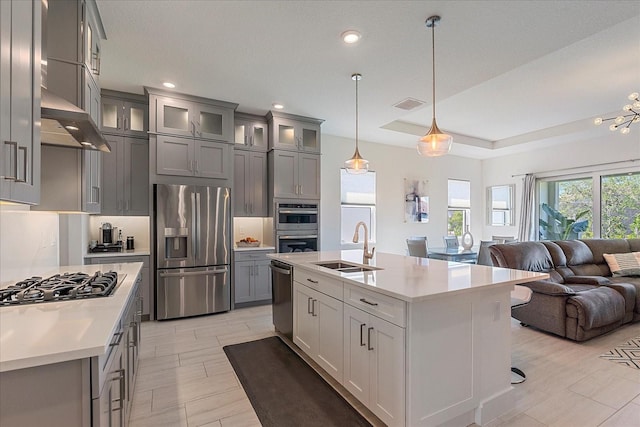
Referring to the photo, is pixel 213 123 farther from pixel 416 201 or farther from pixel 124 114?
pixel 416 201

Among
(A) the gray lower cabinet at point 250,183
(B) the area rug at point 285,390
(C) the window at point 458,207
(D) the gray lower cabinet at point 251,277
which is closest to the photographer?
(B) the area rug at point 285,390

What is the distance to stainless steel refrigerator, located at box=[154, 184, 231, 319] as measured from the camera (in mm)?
3941

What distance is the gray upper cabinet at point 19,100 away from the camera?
3.62 feet

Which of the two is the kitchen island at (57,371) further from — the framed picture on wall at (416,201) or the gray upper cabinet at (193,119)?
the framed picture on wall at (416,201)

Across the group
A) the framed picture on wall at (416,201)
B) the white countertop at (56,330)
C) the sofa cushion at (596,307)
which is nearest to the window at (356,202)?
the framed picture on wall at (416,201)

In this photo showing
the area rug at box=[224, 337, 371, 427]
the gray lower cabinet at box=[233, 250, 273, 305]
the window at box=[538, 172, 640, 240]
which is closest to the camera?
the area rug at box=[224, 337, 371, 427]

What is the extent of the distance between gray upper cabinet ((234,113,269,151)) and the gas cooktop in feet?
10.6

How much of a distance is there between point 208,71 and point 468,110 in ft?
13.4

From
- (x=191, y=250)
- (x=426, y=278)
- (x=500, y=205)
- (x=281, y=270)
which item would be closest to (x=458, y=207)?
(x=500, y=205)

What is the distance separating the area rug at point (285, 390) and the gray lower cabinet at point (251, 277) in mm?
1391

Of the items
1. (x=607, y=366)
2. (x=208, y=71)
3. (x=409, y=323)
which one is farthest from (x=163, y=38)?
(x=607, y=366)

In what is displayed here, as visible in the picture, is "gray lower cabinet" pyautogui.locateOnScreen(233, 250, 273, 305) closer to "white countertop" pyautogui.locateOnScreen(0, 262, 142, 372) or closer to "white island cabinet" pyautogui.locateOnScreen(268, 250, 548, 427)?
"white island cabinet" pyautogui.locateOnScreen(268, 250, 548, 427)

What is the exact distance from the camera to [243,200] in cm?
483

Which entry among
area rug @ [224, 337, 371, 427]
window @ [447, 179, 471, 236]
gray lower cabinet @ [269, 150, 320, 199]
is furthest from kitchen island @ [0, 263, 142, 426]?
window @ [447, 179, 471, 236]
